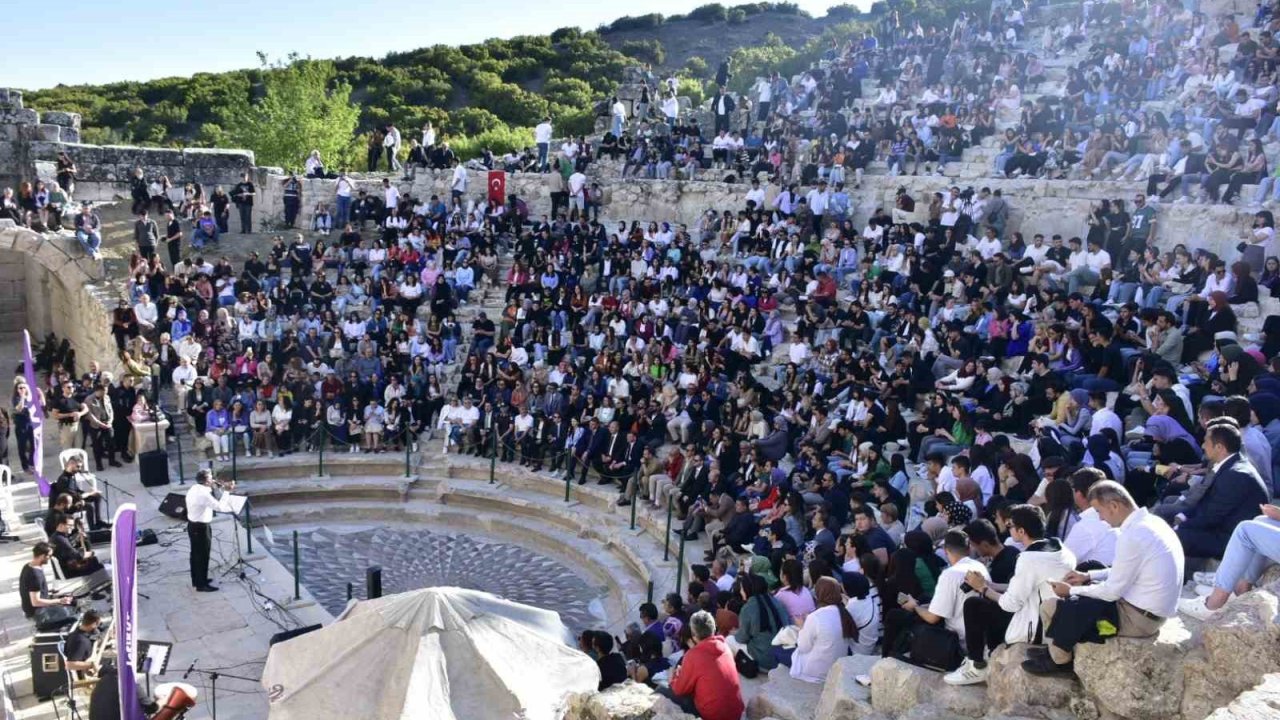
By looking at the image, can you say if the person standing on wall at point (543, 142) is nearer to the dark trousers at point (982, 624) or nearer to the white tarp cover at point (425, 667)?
the white tarp cover at point (425, 667)

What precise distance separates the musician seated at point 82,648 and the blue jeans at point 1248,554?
930 cm

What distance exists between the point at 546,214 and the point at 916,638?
1989 cm

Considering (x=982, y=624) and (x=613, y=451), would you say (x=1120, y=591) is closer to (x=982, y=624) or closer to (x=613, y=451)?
(x=982, y=624)

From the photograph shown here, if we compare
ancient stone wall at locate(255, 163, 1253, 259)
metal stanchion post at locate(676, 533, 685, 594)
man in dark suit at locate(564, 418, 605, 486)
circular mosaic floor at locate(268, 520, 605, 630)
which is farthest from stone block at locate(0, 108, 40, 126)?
metal stanchion post at locate(676, 533, 685, 594)

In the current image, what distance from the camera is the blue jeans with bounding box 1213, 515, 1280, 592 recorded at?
6340 millimetres

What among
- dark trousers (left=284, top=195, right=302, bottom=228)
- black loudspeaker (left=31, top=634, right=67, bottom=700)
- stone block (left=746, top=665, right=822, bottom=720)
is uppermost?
dark trousers (left=284, top=195, right=302, bottom=228)

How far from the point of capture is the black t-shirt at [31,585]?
33.5ft

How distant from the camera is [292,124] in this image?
3325cm

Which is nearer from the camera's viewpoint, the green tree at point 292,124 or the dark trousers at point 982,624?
the dark trousers at point 982,624

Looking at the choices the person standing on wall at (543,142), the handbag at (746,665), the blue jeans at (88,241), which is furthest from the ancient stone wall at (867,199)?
the handbag at (746,665)

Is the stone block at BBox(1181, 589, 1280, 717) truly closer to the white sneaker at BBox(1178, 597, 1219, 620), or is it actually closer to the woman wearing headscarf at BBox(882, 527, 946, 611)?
the white sneaker at BBox(1178, 597, 1219, 620)

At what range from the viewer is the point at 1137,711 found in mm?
5695

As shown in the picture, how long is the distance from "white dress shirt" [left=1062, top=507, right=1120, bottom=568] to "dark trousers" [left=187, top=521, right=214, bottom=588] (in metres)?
9.50

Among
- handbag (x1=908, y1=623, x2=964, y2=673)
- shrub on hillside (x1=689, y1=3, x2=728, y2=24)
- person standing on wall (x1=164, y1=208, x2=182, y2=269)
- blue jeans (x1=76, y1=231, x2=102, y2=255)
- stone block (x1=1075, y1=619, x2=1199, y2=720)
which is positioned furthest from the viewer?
shrub on hillside (x1=689, y1=3, x2=728, y2=24)
